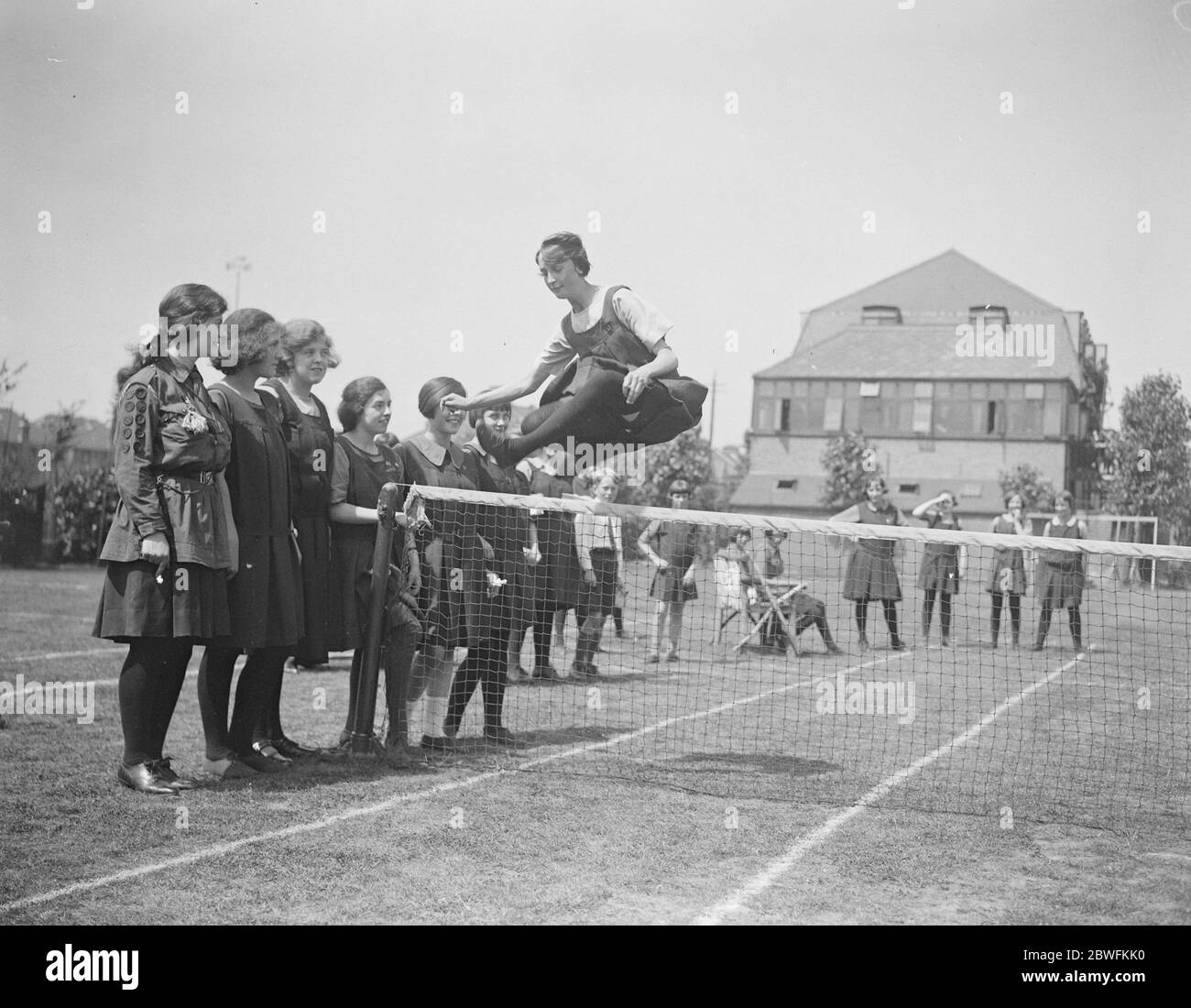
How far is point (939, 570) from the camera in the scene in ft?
46.5

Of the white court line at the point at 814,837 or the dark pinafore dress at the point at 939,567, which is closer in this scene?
the white court line at the point at 814,837

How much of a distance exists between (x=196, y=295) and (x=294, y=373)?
812mm

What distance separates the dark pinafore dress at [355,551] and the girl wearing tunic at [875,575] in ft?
24.8

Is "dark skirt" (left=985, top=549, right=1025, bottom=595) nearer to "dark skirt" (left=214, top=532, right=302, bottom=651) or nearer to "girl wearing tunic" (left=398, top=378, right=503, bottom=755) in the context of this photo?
"girl wearing tunic" (left=398, top=378, right=503, bottom=755)

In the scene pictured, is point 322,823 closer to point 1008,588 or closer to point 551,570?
point 551,570

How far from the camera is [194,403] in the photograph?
19.3ft

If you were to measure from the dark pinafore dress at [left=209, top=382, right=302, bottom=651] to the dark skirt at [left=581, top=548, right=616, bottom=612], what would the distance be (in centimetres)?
502

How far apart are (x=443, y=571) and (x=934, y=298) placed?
71.7 meters

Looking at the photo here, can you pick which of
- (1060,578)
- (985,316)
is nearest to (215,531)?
A: (1060,578)

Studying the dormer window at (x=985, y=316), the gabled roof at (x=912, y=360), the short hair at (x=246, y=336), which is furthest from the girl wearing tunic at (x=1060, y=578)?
the dormer window at (x=985, y=316)

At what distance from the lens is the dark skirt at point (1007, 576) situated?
45.2ft

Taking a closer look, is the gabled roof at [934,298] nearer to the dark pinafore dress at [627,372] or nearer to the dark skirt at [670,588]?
the dark skirt at [670,588]

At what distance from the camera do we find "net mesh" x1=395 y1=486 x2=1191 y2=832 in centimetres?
650
